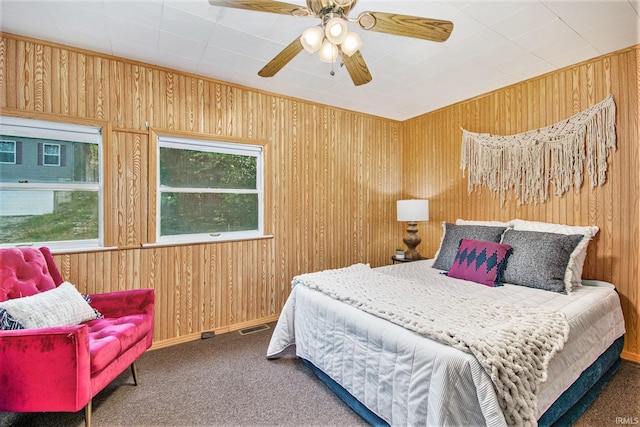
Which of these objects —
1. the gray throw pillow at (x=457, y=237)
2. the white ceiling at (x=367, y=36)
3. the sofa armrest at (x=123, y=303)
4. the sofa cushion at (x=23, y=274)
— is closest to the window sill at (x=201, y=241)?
the sofa armrest at (x=123, y=303)

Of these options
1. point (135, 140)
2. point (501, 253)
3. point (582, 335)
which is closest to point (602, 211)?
point (501, 253)

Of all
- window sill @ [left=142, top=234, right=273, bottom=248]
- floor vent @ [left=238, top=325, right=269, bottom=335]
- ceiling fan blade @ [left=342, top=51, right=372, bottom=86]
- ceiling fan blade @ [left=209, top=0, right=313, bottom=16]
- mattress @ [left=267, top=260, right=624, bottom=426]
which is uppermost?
ceiling fan blade @ [left=209, top=0, right=313, bottom=16]

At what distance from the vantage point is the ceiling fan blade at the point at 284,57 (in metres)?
1.63

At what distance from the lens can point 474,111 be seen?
330 cm

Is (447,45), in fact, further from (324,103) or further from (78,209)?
(78,209)

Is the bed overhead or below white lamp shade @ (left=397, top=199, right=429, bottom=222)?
below

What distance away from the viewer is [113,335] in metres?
1.74

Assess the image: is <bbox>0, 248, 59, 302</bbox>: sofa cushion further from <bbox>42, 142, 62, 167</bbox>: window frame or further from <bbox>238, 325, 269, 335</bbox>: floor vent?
<bbox>238, 325, 269, 335</bbox>: floor vent

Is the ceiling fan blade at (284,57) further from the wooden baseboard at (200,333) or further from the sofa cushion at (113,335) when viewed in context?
the wooden baseboard at (200,333)

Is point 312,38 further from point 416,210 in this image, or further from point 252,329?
point 252,329

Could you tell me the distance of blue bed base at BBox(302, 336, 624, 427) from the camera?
1.52 m

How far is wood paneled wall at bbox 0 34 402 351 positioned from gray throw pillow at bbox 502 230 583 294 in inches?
73.4

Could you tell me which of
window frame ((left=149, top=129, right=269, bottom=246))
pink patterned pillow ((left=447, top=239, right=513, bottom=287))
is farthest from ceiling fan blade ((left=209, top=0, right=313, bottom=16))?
pink patterned pillow ((left=447, top=239, right=513, bottom=287))

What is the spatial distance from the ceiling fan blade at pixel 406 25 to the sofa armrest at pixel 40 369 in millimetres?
2093
